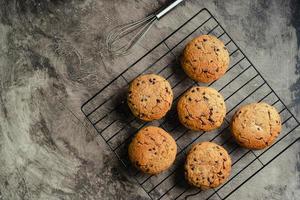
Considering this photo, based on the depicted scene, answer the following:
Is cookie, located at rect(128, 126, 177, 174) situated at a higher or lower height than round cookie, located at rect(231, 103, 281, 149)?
higher

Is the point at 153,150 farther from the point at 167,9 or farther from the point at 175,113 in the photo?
the point at 167,9

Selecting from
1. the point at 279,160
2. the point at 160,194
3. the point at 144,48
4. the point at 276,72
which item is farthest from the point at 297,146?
the point at 144,48

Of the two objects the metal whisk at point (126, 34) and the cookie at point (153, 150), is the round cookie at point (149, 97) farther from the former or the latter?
the metal whisk at point (126, 34)

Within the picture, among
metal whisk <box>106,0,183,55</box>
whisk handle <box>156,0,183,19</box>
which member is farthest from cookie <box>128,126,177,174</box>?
whisk handle <box>156,0,183,19</box>

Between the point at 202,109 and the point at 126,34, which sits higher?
the point at 126,34

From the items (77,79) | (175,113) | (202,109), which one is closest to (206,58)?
(202,109)

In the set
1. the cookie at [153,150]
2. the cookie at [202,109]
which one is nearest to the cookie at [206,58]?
the cookie at [202,109]

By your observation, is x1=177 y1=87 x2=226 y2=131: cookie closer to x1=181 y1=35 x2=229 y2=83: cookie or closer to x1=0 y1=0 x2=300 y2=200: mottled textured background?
x1=181 y1=35 x2=229 y2=83: cookie
